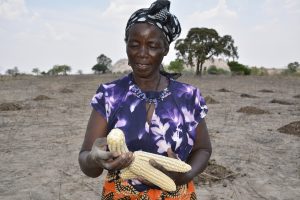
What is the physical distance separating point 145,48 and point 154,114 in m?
0.36

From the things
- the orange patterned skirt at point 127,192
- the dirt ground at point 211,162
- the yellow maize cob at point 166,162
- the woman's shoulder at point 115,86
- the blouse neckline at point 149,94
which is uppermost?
the woman's shoulder at point 115,86

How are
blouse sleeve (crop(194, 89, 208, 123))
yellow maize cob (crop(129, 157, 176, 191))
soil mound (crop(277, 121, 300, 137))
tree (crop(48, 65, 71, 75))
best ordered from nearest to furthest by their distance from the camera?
yellow maize cob (crop(129, 157, 176, 191)), blouse sleeve (crop(194, 89, 208, 123)), soil mound (crop(277, 121, 300, 137)), tree (crop(48, 65, 71, 75))

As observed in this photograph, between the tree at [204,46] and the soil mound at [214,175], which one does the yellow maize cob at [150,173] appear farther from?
the tree at [204,46]

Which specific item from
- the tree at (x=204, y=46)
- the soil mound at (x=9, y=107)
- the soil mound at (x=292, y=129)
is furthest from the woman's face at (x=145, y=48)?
the tree at (x=204, y=46)

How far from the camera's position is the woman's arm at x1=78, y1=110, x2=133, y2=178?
5.30 ft

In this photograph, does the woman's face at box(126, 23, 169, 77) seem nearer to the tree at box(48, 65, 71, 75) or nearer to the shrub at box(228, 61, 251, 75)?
the shrub at box(228, 61, 251, 75)

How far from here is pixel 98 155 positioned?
64.1 inches

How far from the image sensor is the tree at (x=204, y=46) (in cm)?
4128

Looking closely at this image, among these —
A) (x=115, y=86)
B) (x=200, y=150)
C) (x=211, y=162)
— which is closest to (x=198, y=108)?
(x=200, y=150)

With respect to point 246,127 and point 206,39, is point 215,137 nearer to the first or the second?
point 246,127

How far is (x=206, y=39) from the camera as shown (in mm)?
41844

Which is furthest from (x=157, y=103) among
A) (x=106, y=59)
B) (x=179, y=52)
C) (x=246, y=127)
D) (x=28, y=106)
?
(x=106, y=59)

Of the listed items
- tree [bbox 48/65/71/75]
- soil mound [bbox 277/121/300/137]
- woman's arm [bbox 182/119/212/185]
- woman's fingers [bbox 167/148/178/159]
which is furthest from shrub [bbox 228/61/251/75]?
woman's fingers [bbox 167/148/178/159]

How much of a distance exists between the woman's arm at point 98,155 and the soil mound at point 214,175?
378 cm
